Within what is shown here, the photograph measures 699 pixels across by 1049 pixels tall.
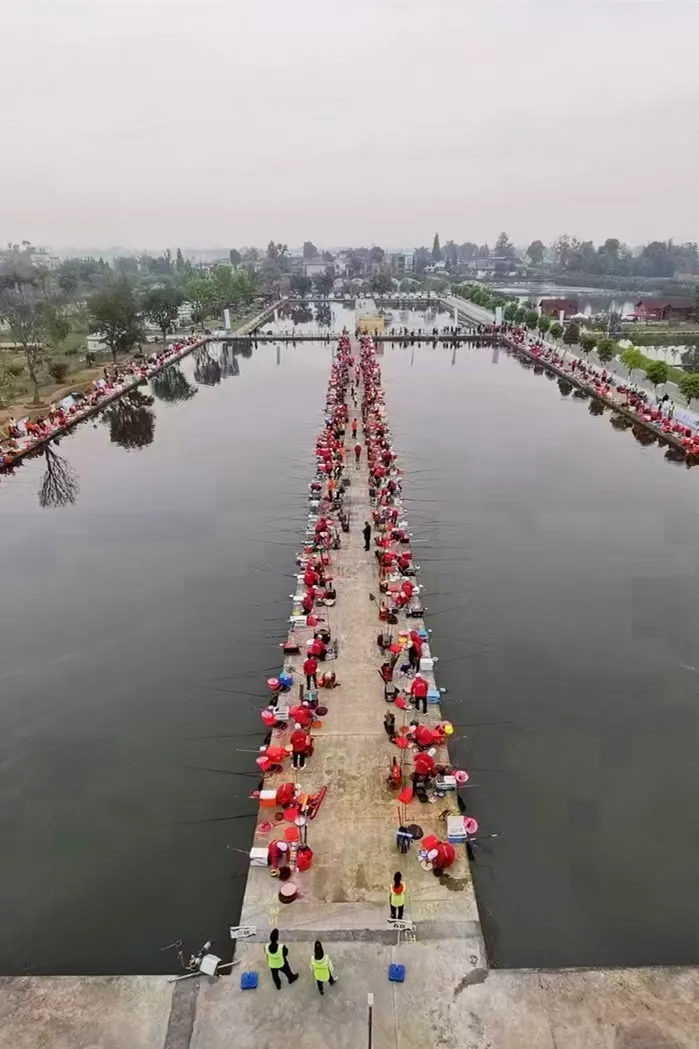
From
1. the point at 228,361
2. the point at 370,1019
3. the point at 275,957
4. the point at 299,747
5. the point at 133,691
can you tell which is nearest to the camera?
A: the point at 370,1019

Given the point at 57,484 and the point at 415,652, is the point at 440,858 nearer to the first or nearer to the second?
the point at 415,652

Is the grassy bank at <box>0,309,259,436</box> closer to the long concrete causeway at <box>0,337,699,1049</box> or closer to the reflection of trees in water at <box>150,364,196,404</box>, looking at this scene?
the reflection of trees in water at <box>150,364,196,404</box>

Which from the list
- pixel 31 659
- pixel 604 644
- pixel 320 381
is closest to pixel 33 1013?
pixel 31 659

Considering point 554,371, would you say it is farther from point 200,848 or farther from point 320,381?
point 200,848

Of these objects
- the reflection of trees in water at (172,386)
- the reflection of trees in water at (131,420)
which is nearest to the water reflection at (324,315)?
the reflection of trees in water at (172,386)

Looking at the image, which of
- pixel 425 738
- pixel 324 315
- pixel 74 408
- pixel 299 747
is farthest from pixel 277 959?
pixel 324 315

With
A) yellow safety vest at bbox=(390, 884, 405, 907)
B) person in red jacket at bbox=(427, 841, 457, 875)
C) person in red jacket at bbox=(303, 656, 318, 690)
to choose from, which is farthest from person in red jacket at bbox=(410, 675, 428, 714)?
yellow safety vest at bbox=(390, 884, 405, 907)

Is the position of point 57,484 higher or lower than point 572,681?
higher

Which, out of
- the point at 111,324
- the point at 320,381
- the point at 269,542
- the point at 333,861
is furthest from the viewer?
the point at 111,324
